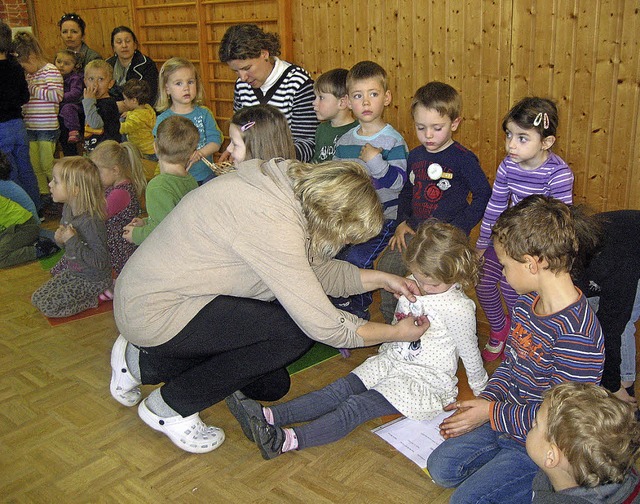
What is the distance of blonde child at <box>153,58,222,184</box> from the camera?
3.68 meters

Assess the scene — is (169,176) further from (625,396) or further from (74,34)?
(74,34)

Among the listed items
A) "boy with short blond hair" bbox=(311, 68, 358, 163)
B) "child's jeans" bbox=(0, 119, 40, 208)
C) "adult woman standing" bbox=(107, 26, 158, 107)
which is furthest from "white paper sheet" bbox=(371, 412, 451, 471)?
"adult woman standing" bbox=(107, 26, 158, 107)

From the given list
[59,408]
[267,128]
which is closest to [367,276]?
[267,128]

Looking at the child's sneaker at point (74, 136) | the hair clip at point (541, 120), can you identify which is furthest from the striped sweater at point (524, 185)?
the child's sneaker at point (74, 136)

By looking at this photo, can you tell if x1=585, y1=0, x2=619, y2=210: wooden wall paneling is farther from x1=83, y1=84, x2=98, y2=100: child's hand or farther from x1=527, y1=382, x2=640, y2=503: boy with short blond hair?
x1=83, y1=84, x2=98, y2=100: child's hand

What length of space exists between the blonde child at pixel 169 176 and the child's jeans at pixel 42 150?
2449 mm

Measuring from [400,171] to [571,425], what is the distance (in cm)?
167

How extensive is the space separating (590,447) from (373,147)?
5.77ft

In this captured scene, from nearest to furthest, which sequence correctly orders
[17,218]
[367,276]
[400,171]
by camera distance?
[367,276]
[400,171]
[17,218]

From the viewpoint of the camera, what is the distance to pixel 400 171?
2.90 m

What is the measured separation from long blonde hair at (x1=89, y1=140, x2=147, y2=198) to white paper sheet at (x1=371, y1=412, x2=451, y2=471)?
80.7 inches

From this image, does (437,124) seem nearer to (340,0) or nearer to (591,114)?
(591,114)

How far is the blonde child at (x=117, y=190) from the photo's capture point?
11.2ft

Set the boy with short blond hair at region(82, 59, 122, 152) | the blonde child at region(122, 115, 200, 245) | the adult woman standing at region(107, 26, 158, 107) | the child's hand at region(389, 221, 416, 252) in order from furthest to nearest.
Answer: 1. the adult woman standing at region(107, 26, 158, 107)
2. the boy with short blond hair at region(82, 59, 122, 152)
3. the blonde child at region(122, 115, 200, 245)
4. the child's hand at region(389, 221, 416, 252)
